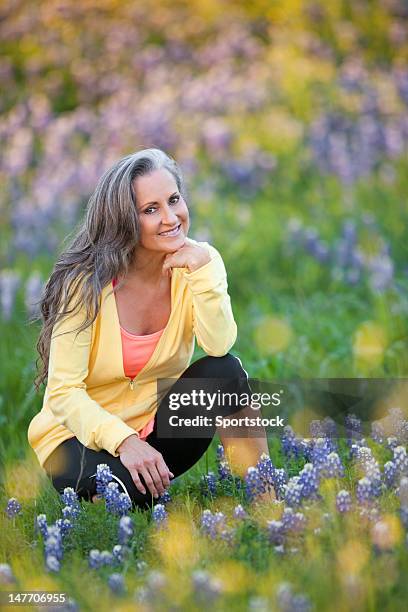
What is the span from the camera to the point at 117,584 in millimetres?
2234

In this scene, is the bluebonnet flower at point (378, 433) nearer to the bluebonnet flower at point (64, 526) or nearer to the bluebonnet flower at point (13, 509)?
the bluebonnet flower at point (64, 526)

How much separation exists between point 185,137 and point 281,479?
159 inches

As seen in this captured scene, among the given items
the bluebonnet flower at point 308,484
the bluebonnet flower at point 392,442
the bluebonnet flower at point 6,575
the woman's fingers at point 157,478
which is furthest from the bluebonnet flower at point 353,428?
the bluebonnet flower at point 6,575

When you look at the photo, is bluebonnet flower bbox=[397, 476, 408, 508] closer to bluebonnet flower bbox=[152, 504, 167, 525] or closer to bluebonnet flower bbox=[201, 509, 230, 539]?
bluebonnet flower bbox=[201, 509, 230, 539]

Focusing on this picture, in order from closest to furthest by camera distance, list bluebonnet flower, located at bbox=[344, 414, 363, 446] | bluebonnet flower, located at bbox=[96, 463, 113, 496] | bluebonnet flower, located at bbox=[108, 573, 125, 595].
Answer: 1. bluebonnet flower, located at bbox=[108, 573, 125, 595]
2. bluebonnet flower, located at bbox=[96, 463, 113, 496]
3. bluebonnet flower, located at bbox=[344, 414, 363, 446]

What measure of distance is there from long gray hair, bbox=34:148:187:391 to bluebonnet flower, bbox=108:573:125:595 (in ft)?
2.71

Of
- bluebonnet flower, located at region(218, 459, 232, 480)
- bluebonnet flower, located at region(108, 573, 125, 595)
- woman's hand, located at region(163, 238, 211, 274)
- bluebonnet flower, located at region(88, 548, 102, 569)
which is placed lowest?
bluebonnet flower, located at region(108, 573, 125, 595)

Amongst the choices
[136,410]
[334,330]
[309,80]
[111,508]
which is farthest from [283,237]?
[111,508]

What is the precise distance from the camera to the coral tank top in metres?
2.95

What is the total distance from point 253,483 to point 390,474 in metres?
0.38

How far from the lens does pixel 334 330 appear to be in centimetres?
438

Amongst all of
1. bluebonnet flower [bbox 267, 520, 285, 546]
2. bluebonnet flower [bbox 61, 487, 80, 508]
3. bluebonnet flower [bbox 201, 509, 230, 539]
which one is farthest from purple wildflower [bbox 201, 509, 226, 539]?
bluebonnet flower [bbox 61, 487, 80, 508]

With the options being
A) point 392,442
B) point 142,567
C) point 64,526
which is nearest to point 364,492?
point 392,442

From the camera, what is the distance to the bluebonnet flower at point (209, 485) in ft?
9.37
